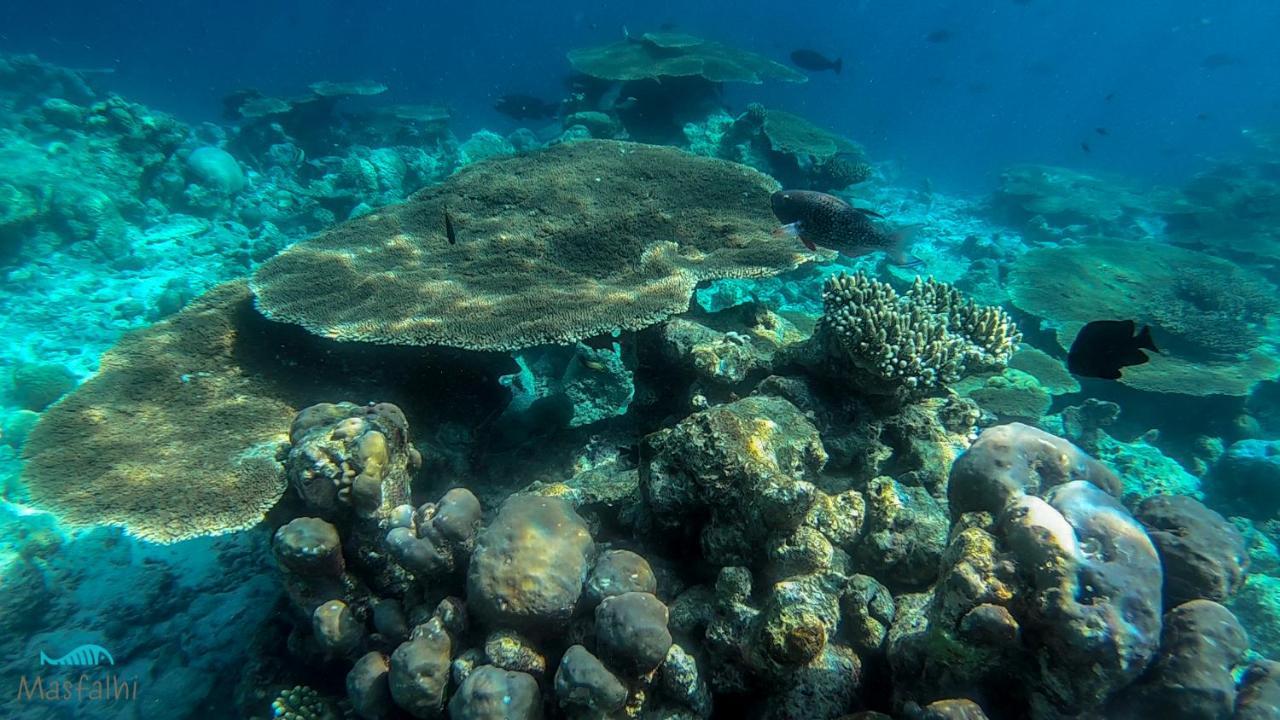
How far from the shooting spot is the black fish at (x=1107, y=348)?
340 centimetres

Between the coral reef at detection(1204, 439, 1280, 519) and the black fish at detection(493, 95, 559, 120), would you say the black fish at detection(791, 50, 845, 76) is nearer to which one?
the black fish at detection(493, 95, 559, 120)

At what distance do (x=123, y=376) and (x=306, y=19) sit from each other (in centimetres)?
8830

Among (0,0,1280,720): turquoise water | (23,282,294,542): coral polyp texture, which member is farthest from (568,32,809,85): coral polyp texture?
(23,282,294,542): coral polyp texture

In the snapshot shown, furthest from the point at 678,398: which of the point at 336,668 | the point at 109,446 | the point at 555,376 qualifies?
the point at 109,446

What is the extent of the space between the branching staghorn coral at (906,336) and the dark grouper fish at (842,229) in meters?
0.36

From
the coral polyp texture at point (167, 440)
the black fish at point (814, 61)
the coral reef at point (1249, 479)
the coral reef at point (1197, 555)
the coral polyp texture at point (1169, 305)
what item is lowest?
the coral reef at point (1249, 479)

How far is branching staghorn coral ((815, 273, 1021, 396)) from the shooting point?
Result: 3.66 meters

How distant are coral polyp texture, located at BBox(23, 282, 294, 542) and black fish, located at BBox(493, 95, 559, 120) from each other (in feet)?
46.0

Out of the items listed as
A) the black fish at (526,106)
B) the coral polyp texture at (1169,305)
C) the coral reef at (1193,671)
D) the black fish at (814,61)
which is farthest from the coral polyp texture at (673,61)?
the coral reef at (1193,671)

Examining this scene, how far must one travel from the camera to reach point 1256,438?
26.8 ft

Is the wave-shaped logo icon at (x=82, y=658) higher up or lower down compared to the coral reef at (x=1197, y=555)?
lower down

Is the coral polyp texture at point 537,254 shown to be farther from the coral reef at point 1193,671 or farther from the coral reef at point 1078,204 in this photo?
the coral reef at point 1078,204

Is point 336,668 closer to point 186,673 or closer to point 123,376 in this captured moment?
point 186,673

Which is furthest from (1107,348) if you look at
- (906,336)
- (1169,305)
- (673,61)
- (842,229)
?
(673,61)
